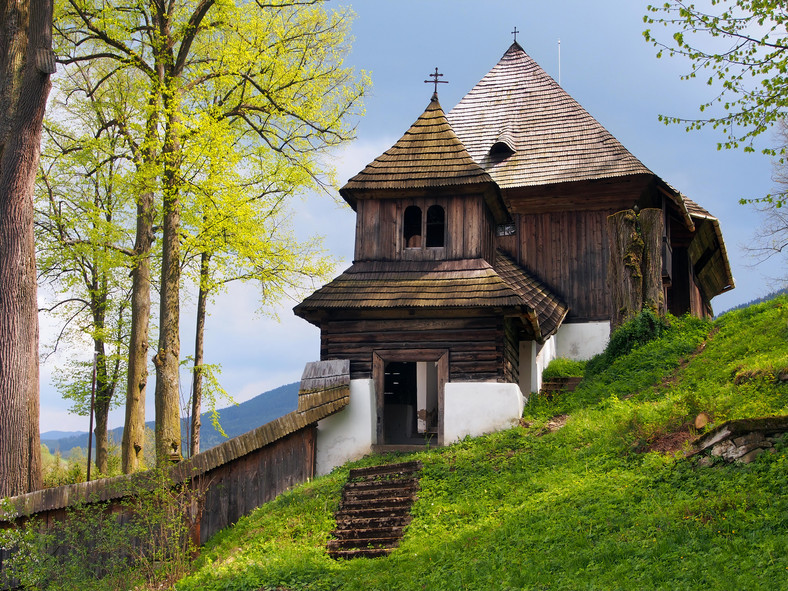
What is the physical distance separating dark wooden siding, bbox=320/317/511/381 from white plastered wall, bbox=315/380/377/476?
0.46m

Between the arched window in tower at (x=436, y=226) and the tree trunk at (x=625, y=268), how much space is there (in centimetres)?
373

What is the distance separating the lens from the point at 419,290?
17156 millimetres

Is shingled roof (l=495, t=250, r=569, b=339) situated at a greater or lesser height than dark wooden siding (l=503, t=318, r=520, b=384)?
greater

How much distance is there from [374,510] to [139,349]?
25.9ft

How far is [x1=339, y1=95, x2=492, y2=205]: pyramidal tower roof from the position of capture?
1806 centimetres

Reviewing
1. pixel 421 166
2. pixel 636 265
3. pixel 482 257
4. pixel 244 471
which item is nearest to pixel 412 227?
pixel 421 166

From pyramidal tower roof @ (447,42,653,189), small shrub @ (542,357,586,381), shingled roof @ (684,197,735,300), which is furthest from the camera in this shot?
shingled roof @ (684,197,735,300)

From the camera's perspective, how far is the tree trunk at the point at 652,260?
17.8m

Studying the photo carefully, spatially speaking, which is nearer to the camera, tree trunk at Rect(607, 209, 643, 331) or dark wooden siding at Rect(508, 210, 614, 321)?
tree trunk at Rect(607, 209, 643, 331)

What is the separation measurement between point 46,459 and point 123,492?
19.3m

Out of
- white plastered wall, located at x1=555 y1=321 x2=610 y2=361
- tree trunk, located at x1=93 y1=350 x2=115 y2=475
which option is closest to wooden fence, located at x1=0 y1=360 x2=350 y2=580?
white plastered wall, located at x1=555 y1=321 x2=610 y2=361

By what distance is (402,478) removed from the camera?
1415cm

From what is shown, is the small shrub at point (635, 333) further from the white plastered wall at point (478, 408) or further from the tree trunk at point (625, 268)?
the white plastered wall at point (478, 408)

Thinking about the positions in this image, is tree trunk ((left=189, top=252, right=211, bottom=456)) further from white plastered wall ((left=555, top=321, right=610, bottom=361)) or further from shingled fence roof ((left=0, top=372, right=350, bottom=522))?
white plastered wall ((left=555, top=321, right=610, bottom=361))
